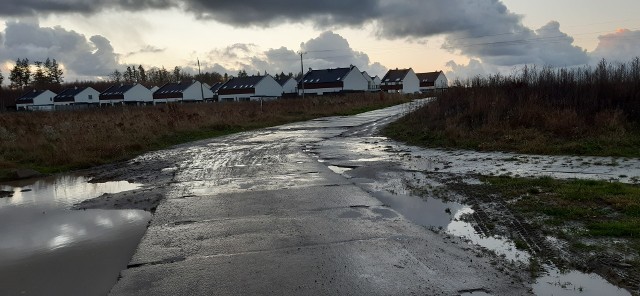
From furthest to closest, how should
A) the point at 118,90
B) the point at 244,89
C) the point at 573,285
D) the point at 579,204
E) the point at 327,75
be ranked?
the point at 118,90 < the point at 244,89 < the point at 327,75 < the point at 579,204 < the point at 573,285

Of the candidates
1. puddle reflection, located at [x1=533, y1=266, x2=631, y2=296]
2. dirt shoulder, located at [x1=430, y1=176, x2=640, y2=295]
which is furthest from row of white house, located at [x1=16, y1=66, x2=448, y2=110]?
puddle reflection, located at [x1=533, y1=266, x2=631, y2=296]

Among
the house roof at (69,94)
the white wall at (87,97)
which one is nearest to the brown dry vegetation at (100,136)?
the white wall at (87,97)

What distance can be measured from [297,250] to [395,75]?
339ft

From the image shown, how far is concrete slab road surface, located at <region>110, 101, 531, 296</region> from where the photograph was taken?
500 centimetres

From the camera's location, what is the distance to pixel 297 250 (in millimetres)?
6137

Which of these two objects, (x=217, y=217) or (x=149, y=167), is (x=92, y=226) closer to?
(x=217, y=217)

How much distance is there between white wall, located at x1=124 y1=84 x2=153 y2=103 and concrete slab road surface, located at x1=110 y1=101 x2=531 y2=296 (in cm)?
10238

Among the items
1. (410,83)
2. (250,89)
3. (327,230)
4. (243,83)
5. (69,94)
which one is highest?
(69,94)

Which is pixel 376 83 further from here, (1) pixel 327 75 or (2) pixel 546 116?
(2) pixel 546 116

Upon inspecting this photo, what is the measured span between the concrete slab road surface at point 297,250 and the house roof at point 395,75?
96275 millimetres

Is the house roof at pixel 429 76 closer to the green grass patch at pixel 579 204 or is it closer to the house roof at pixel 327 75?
the house roof at pixel 327 75

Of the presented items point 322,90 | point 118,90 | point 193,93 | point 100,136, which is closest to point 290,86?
point 322,90

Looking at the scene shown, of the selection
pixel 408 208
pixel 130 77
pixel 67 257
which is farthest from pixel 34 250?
pixel 130 77

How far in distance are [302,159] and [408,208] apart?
6.75 m
